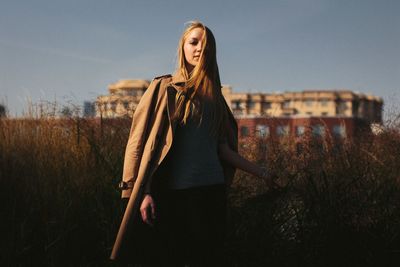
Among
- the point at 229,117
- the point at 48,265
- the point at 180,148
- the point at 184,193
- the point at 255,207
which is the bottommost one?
the point at 48,265

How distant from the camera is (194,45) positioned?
267 cm

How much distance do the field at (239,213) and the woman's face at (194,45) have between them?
1.41 m

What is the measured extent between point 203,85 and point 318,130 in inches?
146

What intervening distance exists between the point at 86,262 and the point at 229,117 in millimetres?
1872

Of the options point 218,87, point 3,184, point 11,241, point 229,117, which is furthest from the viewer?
point 3,184

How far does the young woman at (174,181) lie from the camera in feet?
8.04

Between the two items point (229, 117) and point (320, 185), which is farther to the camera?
point (320, 185)

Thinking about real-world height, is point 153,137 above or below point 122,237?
Result: above

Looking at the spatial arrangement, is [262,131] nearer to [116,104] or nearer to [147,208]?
[116,104]

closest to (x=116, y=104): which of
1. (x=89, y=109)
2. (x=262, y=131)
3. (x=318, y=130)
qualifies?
(x=89, y=109)

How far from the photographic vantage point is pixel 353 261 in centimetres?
384

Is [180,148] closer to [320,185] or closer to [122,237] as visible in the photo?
[122,237]

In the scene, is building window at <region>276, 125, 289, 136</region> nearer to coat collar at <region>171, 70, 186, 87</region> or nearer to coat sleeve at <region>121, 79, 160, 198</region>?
coat collar at <region>171, 70, 186, 87</region>

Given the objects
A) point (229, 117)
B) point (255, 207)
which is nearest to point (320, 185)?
point (255, 207)
